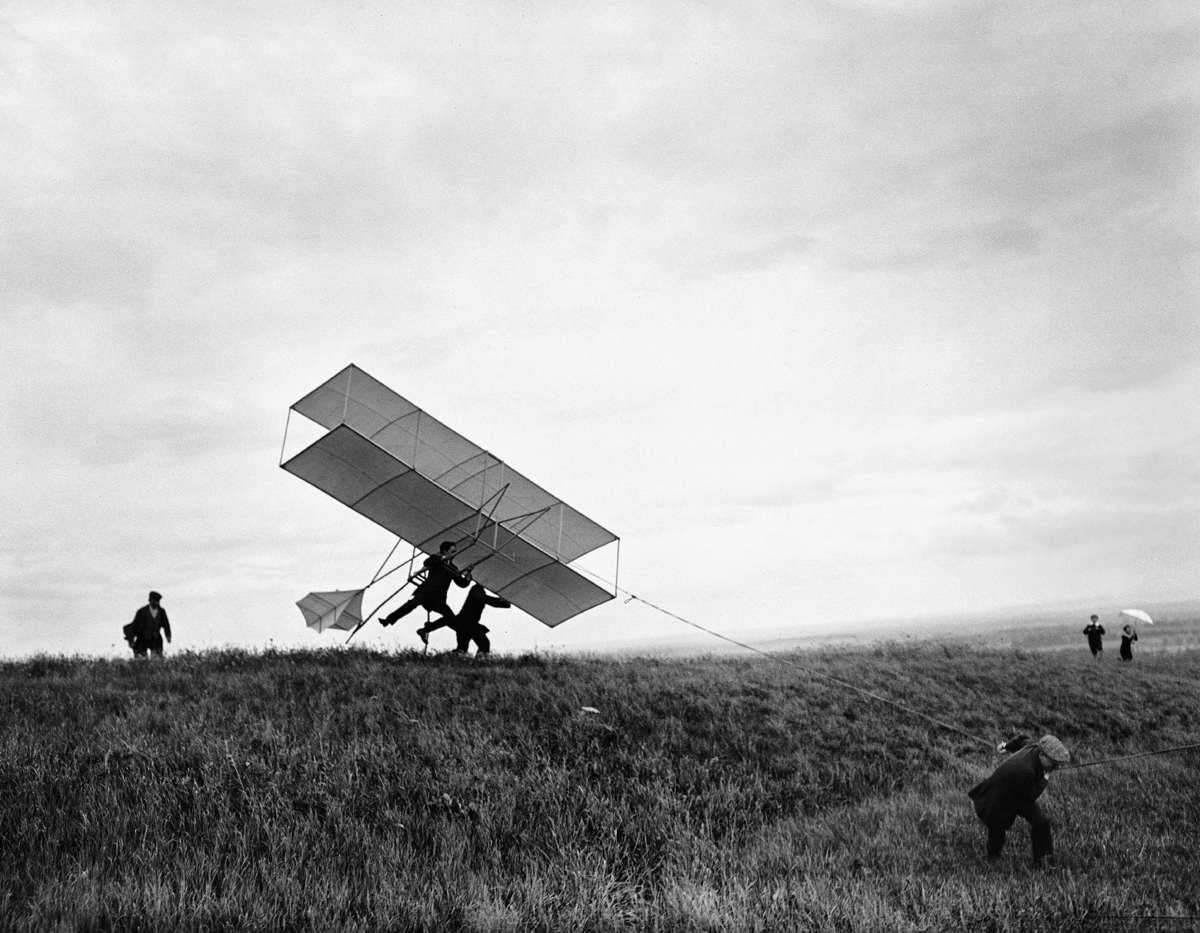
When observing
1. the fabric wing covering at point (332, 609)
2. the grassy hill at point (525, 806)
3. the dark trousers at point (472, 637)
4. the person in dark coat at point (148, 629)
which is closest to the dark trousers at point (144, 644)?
A: the person in dark coat at point (148, 629)

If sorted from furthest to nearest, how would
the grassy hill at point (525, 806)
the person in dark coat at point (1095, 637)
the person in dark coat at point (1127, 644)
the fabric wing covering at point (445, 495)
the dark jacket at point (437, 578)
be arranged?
1. the person in dark coat at point (1127, 644)
2. the person in dark coat at point (1095, 637)
3. the dark jacket at point (437, 578)
4. the fabric wing covering at point (445, 495)
5. the grassy hill at point (525, 806)

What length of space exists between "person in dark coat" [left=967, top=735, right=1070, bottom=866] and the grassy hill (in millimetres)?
292

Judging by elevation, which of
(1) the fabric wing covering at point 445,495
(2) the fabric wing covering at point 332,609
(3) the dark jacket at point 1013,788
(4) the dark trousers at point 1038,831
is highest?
(1) the fabric wing covering at point 445,495

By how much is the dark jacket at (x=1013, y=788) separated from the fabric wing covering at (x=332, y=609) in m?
13.8

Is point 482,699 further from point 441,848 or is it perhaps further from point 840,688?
point 840,688

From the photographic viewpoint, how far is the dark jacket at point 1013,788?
10719 millimetres

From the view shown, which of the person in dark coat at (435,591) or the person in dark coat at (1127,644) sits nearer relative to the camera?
the person in dark coat at (435,591)

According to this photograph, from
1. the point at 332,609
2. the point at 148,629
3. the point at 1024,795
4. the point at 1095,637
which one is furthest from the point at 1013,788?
the point at 1095,637

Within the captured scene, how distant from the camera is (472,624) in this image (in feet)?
66.8

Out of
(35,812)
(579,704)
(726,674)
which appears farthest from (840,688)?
(35,812)

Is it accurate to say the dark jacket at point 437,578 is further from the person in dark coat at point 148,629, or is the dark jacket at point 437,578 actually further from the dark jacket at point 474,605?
the person in dark coat at point 148,629

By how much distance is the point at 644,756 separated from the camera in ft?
47.7

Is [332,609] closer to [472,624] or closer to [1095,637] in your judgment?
[472,624]

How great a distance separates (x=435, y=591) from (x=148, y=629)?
6.73 meters
